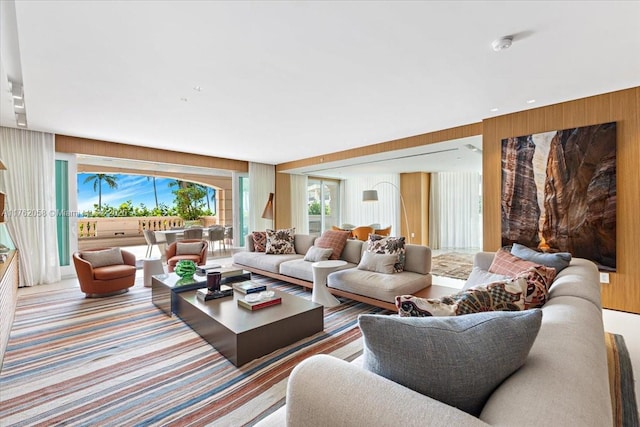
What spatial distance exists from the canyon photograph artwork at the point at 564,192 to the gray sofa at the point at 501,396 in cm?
309

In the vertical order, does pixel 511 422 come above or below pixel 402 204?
below

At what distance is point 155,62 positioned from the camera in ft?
8.15

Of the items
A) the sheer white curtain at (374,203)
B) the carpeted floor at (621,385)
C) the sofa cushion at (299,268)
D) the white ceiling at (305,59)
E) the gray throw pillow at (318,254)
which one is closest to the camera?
the carpeted floor at (621,385)

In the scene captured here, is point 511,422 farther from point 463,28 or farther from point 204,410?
point 463,28

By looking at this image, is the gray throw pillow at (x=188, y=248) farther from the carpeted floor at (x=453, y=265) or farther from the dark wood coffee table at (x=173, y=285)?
the carpeted floor at (x=453, y=265)

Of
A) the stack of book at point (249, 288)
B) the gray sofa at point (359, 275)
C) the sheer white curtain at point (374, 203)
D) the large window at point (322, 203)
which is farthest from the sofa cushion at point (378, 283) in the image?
the large window at point (322, 203)

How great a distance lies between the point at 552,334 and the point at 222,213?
34.3 feet

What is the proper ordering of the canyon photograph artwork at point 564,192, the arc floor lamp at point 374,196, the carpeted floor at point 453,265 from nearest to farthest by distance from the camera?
1. the canyon photograph artwork at point 564,192
2. the carpeted floor at point 453,265
3. the arc floor lamp at point 374,196

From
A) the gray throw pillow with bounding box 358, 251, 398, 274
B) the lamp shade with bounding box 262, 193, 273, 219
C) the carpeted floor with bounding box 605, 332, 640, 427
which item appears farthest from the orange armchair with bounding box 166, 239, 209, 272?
the carpeted floor with bounding box 605, 332, 640, 427

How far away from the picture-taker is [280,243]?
5.00m

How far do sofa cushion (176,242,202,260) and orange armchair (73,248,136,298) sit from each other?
0.93 metres

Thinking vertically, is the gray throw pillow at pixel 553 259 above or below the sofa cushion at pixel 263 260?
above

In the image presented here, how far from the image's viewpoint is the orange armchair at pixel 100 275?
3730mm

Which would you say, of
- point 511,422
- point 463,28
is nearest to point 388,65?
point 463,28
